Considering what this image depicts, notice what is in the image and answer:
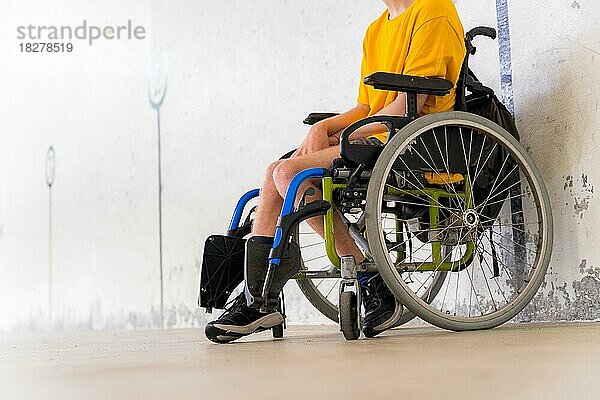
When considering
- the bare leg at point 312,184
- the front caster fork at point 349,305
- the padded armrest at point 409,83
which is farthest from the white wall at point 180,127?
the front caster fork at point 349,305

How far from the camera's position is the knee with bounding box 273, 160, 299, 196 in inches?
85.7

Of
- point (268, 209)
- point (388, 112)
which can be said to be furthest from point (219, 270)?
point (388, 112)

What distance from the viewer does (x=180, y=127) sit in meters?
4.59

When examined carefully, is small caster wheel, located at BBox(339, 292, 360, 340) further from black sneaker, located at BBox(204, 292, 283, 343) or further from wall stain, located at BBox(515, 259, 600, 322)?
wall stain, located at BBox(515, 259, 600, 322)

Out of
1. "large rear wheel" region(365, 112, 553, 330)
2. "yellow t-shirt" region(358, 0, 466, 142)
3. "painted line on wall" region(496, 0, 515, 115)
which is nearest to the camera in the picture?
"large rear wheel" region(365, 112, 553, 330)

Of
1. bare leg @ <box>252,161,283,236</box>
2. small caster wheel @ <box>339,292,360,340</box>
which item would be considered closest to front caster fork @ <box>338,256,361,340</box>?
small caster wheel @ <box>339,292,360,340</box>

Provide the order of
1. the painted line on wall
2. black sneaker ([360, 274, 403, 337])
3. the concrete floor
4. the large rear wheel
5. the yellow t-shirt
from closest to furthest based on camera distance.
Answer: the concrete floor → the large rear wheel → black sneaker ([360, 274, 403, 337]) → the yellow t-shirt → the painted line on wall

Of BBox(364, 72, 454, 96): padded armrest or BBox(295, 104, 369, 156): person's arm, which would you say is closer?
BBox(364, 72, 454, 96): padded armrest

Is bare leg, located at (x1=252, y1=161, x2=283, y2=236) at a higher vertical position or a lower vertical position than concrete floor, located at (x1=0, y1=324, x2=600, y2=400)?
higher

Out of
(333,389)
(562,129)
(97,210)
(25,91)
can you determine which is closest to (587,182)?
(562,129)

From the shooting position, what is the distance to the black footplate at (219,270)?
7.52ft

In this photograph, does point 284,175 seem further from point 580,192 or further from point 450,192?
point 580,192

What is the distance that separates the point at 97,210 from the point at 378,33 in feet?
9.28

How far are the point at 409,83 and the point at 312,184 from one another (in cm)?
35
